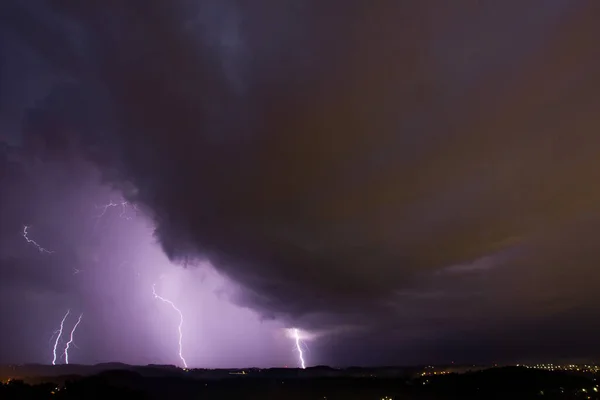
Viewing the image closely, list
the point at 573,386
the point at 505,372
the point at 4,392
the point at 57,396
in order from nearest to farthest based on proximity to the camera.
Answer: the point at 4,392, the point at 57,396, the point at 573,386, the point at 505,372

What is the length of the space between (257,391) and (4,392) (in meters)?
73.8

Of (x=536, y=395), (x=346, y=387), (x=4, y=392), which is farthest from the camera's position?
(x=346, y=387)

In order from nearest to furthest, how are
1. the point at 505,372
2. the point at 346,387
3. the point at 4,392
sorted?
the point at 4,392
the point at 346,387
the point at 505,372

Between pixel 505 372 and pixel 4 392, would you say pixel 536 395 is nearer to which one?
pixel 505 372

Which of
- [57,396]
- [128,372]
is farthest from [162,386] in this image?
[57,396]

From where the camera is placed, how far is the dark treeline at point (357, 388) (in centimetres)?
10256

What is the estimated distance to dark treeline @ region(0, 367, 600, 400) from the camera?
10256cm

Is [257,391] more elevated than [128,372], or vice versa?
[128,372]

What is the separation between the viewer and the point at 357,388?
129m

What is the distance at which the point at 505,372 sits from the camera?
144 m

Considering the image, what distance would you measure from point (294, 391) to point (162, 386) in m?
40.3

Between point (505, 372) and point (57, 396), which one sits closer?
point (57, 396)

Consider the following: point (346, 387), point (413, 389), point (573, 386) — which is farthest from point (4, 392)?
point (573, 386)

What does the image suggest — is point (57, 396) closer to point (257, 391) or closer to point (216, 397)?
point (216, 397)
